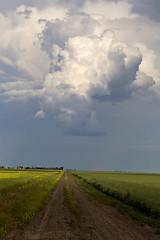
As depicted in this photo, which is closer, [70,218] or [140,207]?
[70,218]

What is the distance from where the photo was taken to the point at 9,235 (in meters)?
11.2

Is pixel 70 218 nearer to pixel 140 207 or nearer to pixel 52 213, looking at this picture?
pixel 52 213

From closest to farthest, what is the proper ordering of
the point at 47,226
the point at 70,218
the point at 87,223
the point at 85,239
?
1. the point at 85,239
2. the point at 47,226
3. the point at 87,223
4. the point at 70,218

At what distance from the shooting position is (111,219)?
15688 millimetres

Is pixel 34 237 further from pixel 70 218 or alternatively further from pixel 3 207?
pixel 3 207

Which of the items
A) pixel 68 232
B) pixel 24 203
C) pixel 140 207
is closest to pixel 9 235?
pixel 68 232

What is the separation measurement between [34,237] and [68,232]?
1.99m

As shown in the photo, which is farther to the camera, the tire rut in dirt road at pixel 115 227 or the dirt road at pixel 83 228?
the tire rut in dirt road at pixel 115 227

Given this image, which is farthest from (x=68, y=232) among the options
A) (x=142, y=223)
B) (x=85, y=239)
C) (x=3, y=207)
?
(x=3, y=207)

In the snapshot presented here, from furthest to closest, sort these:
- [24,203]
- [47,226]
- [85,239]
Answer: [24,203] → [47,226] → [85,239]

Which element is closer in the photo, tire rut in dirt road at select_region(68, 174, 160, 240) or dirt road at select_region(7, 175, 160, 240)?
dirt road at select_region(7, 175, 160, 240)

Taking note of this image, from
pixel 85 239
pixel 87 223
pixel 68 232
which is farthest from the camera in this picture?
pixel 87 223

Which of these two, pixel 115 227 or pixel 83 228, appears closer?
pixel 83 228

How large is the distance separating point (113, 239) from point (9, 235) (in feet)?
18.1
